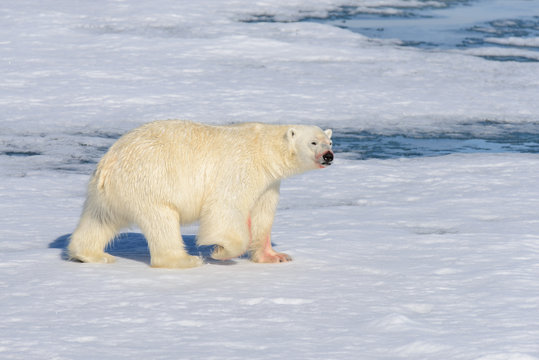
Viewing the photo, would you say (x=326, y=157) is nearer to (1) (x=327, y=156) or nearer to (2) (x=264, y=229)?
(1) (x=327, y=156)

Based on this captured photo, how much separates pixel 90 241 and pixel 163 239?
47cm

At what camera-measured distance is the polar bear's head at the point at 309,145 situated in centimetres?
487

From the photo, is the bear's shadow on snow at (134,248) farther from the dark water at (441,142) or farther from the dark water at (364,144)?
the dark water at (441,142)

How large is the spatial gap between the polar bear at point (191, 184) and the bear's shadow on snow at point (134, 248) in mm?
272

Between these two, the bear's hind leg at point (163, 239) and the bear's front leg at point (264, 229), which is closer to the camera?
the bear's hind leg at point (163, 239)

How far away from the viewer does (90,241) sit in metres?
4.86

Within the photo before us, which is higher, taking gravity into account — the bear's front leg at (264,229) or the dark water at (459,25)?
the dark water at (459,25)

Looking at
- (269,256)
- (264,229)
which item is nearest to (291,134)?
(264,229)

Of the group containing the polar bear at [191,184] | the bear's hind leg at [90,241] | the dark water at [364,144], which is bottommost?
the dark water at [364,144]

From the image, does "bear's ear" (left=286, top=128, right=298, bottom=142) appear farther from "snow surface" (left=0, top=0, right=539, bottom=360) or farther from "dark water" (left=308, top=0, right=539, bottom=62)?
"dark water" (left=308, top=0, right=539, bottom=62)

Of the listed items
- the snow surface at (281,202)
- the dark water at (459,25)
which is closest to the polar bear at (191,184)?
the snow surface at (281,202)

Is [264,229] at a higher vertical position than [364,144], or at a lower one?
higher

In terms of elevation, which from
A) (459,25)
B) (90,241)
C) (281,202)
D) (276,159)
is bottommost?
(281,202)

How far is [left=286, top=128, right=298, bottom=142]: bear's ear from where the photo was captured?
16.1ft
